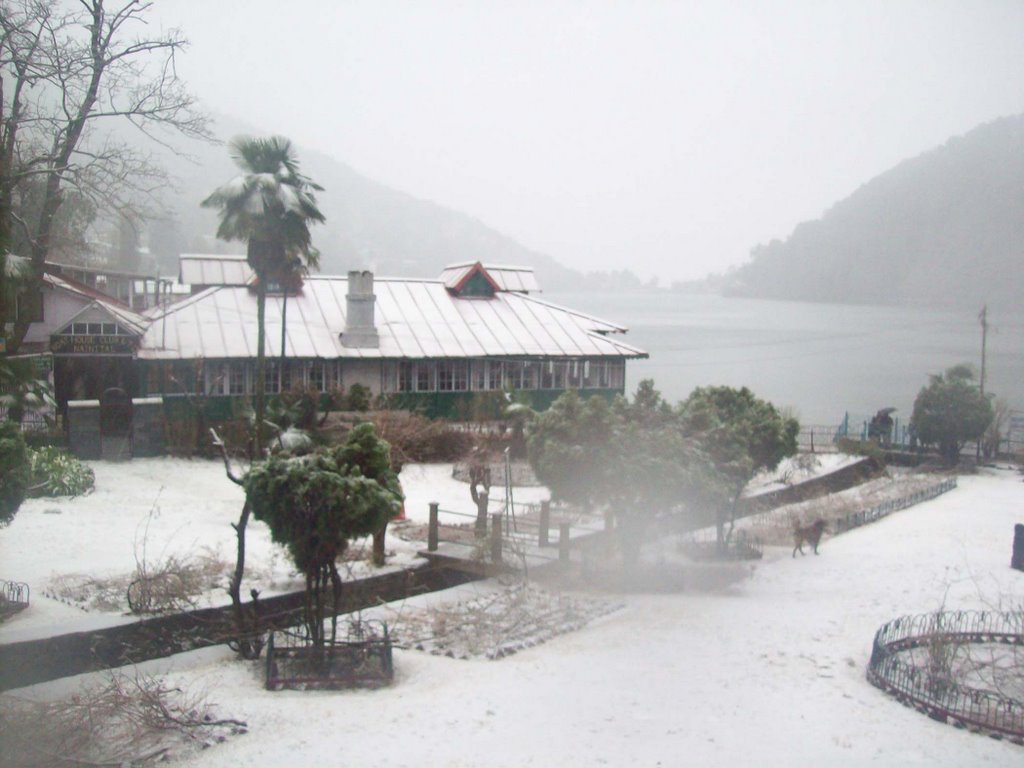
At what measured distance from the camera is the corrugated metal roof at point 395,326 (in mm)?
23234

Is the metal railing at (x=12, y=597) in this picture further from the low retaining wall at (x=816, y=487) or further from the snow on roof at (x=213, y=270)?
the snow on roof at (x=213, y=270)

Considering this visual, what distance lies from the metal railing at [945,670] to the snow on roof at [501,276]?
20206 mm

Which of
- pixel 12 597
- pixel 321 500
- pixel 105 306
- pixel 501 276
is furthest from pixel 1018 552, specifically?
pixel 501 276

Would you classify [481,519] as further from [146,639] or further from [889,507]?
[889,507]

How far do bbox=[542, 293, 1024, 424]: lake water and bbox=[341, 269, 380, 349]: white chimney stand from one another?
6.43m

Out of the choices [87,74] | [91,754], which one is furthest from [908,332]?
[91,754]

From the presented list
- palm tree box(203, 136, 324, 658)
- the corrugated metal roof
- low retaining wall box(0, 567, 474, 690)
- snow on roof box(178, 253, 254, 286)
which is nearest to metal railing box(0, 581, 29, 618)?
low retaining wall box(0, 567, 474, 690)

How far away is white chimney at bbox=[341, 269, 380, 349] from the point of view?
25.0 m

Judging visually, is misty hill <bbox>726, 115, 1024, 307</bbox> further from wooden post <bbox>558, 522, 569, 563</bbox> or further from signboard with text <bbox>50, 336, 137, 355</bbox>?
signboard with text <bbox>50, 336, 137, 355</bbox>

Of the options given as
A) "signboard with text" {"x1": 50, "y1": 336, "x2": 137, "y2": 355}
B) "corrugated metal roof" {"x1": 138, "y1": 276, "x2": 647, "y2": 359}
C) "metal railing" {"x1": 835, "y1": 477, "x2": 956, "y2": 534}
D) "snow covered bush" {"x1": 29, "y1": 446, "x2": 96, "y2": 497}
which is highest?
"corrugated metal roof" {"x1": 138, "y1": 276, "x2": 647, "y2": 359}

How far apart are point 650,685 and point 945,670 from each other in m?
2.73

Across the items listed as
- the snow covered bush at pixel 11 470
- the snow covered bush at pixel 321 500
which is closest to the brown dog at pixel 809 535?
the snow covered bush at pixel 321 500

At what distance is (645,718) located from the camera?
25.7 feet

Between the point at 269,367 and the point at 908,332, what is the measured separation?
1517cm
